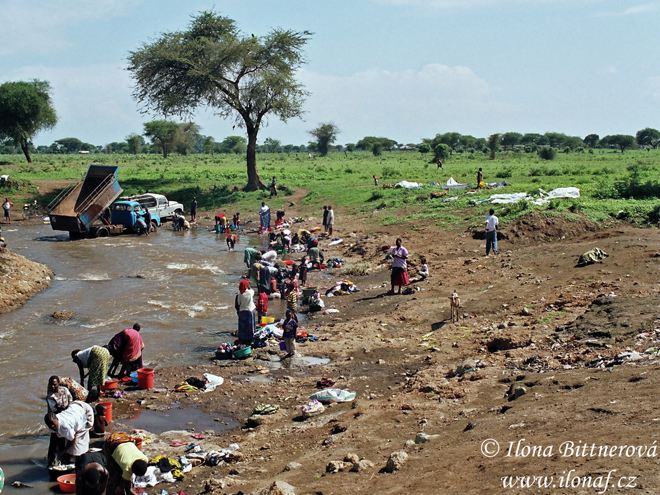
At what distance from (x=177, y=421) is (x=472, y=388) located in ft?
14.3

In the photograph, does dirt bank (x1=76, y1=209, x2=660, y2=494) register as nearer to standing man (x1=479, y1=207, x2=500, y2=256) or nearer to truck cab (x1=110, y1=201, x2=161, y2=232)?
standing man (x1=479, y1=207, x2=500, y2=256)

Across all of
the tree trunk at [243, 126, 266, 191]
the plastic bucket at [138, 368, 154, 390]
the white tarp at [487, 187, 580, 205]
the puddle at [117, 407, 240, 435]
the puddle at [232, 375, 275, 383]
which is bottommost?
the puddle at [117, 407, 240, 435]

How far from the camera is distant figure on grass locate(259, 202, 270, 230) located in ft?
94.2

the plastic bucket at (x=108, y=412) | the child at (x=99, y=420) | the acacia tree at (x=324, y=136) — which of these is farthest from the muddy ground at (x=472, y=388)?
the acacia tree at (x=324, y=136)

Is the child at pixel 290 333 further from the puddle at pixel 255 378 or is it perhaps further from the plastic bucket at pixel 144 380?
the plastic bucket at pixel 144 380

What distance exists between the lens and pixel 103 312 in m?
15.4

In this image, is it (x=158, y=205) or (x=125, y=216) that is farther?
(x=158, y=205)

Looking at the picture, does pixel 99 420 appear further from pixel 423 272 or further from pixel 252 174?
pixel 252 174

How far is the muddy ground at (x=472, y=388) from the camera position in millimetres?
5762

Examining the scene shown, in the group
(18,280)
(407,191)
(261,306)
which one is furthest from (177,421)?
(407,191)

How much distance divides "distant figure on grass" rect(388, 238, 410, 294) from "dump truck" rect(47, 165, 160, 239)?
54.2 ft

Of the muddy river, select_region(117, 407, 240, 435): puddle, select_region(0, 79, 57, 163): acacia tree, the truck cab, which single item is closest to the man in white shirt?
the muddy river

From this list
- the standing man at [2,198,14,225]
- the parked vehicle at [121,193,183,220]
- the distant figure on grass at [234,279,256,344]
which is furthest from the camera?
the standing man at [2,198,14,225]

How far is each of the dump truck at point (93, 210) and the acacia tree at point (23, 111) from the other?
99.6ft
